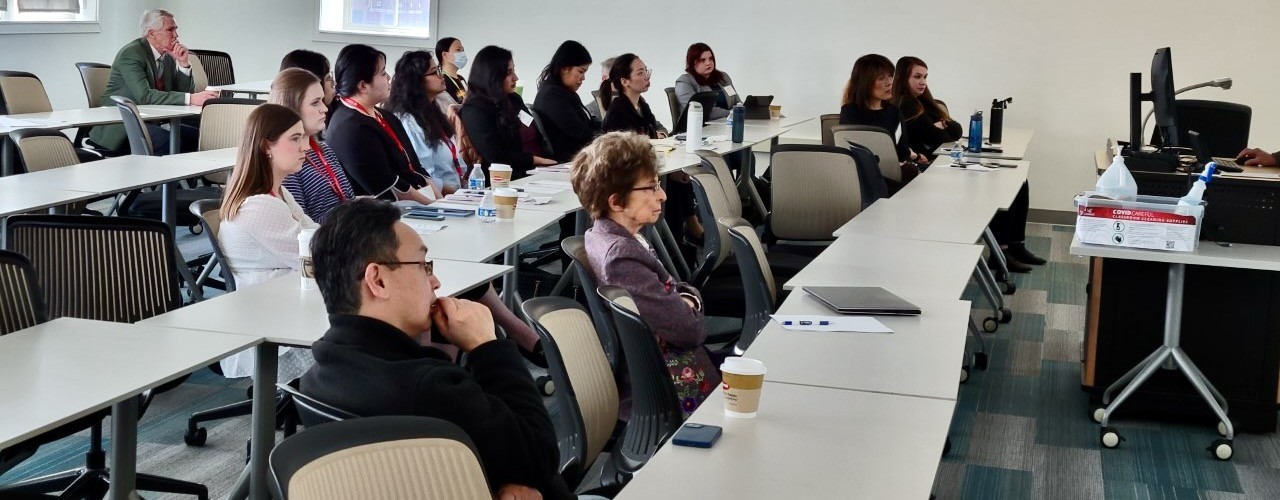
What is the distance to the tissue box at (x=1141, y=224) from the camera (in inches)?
167

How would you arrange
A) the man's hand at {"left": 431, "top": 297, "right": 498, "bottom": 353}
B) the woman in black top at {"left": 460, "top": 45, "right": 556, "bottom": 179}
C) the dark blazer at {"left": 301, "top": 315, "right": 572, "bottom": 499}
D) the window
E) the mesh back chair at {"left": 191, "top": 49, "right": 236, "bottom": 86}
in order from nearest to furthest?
the dark blazer at {"left": 301, "top": 315, "right": 572, "bottom": 499}
the man's hand at {"left": 431, "top": 297, "right": 498, "bottom": 353}
the woman in black top at {"left": 460, "top": 45, "right": 556, "bottom": 179}
the mesh back chair at {"left": 191, "top": 49, "right": 236, "bottom": 86}
the window

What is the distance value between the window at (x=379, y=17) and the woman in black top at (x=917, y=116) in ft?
15.7

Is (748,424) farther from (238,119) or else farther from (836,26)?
(836,26)

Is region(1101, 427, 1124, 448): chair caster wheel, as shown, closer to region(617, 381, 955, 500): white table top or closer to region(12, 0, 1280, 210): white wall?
region(617, 381, 955, 500): white table top

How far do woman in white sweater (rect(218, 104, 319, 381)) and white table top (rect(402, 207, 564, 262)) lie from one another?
0.43 m

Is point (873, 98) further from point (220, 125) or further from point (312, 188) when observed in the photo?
point (312, 188)

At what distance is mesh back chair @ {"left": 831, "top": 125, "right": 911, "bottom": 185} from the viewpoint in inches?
287

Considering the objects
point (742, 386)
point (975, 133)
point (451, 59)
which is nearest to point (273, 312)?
point (742, 386)

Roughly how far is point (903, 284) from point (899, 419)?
4.35ft

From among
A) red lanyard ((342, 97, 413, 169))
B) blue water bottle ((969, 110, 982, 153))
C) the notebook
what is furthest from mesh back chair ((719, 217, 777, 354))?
blue water bottle ((969, 110, 982, 153))

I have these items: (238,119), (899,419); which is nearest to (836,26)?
(238,119)

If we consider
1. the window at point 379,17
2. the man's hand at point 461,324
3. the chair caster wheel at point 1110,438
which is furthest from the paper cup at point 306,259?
the window at point 379,17

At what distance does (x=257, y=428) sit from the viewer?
296 centimetres

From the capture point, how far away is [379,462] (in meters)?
1.62
